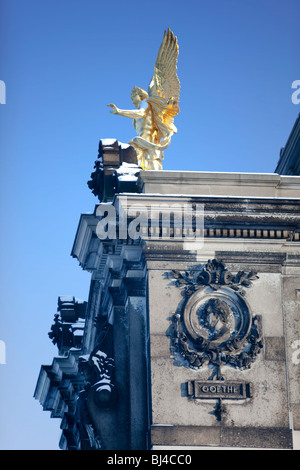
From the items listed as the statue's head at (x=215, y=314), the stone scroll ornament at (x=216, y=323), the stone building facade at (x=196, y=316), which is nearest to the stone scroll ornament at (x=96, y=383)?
the stone building facade at (x=196, y=316)

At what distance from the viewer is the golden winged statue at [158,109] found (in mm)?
39750

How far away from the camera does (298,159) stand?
45.9 meters

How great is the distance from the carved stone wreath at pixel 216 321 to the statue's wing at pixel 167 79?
503 cm

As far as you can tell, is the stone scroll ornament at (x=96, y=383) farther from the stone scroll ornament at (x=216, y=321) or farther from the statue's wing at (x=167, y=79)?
the statue's wing at (x=167, y=79)

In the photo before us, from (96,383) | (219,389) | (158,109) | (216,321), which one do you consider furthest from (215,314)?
(158,109)

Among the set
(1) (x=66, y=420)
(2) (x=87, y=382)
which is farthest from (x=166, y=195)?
(1) (x=66, y=420)

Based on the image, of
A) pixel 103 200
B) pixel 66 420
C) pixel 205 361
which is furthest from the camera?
pixel 66 420

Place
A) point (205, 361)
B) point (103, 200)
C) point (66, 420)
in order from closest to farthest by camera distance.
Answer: point (205, 361)
point (103, 200)
point (66, 420)

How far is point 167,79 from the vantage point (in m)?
39.8

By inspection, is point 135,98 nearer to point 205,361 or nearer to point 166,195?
point 166,195

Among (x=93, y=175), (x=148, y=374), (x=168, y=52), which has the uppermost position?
(x=168, y=52)

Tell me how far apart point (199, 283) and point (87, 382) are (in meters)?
3.51

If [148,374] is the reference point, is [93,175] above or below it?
above

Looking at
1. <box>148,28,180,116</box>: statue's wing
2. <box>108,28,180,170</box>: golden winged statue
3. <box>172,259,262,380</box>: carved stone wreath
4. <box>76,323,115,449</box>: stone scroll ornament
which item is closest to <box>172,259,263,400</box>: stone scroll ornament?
<box>172,259,262,380</box>: carved stone wreath
